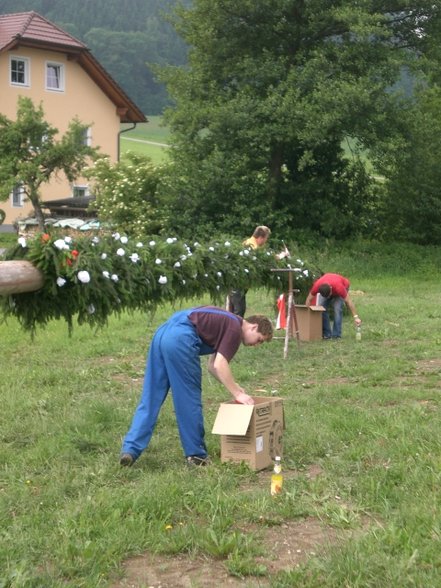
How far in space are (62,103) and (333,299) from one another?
33.4 m

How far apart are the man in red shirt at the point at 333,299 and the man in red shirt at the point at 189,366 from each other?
7.04 metres

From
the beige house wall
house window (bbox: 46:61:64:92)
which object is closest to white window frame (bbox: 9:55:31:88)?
the beige house wall

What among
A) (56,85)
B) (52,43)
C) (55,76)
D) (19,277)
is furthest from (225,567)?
(55,76)

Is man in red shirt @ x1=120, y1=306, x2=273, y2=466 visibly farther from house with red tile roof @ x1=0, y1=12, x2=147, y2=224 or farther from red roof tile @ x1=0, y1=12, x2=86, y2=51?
red roof tile @ x1=0, y1=12, x2=86, y2=51

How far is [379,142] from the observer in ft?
87.4

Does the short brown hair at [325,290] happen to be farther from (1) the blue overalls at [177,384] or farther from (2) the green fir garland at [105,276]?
(1) the blue overalls at [177,384]

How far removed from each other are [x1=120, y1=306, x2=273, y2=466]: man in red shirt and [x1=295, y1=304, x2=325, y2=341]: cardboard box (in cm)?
690

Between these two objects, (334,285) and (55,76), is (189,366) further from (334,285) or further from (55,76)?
(55,76)

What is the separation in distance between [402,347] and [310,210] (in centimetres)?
1735

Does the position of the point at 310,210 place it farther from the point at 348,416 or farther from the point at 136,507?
the point at 136,507

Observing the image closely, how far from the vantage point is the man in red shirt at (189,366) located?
260 inches

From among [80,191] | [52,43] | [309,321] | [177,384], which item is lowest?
[80,191]

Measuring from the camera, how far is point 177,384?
21.7 feet

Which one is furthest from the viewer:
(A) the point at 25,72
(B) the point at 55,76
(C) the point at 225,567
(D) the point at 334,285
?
(B) the point at 55,76
